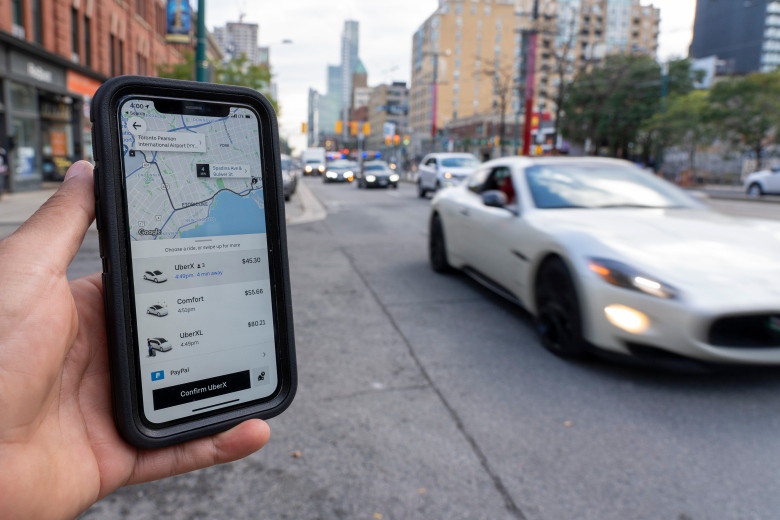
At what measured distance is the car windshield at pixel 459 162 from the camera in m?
21.4

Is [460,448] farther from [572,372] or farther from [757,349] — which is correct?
[757,349]

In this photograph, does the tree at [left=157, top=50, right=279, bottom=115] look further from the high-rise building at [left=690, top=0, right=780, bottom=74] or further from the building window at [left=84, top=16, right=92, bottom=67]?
the high-rise building at [left=690, top=0, right=780, bottom=74]

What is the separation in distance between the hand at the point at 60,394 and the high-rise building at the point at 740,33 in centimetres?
12821

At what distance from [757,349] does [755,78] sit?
133 feet

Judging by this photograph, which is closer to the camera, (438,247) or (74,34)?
(438,247)

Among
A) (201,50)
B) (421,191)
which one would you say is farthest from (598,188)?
(421,191)

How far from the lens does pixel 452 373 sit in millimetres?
4180

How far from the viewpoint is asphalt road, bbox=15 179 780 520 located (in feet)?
8.42

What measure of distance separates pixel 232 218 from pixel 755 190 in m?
32.0

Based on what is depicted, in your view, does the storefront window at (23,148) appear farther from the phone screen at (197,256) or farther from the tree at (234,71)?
the phone screen at (197,256)

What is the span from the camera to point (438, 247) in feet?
25.1

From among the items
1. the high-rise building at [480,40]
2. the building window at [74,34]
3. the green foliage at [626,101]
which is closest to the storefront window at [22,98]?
the building window at [74,34]

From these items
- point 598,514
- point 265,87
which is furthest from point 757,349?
point 265,87

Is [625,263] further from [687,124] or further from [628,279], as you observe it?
[687,124]
